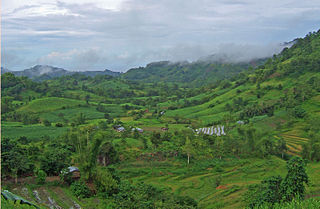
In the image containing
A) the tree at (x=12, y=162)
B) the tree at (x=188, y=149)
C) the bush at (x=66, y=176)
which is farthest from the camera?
the tree at (x=188, y=149)

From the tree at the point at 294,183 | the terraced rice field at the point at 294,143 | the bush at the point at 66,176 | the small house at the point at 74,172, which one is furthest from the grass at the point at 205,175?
the bush at the point at 66,176

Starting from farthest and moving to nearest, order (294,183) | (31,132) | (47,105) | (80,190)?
(47,105) → (31,132) → (80,190) → (294,183)

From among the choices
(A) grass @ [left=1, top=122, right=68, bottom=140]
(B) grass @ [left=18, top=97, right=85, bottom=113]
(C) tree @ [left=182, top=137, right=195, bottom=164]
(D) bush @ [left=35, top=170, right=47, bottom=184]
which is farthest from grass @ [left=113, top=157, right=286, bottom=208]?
(B) grass @ [left=18, top=97, right=85, bottom=113]

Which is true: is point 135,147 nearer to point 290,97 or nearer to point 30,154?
point 30,154

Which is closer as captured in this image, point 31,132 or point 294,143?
point 294,143

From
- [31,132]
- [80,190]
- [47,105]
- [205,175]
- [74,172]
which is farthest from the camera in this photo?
[47,105]

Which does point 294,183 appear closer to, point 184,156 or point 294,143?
point 184,156

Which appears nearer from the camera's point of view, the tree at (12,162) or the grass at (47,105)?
the tree at (12,162)

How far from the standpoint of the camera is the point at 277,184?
17.2 meters

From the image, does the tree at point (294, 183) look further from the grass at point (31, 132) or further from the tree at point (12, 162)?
the grass at point (31, 132)

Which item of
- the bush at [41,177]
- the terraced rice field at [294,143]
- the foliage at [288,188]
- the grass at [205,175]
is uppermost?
the foliage at [288,188]

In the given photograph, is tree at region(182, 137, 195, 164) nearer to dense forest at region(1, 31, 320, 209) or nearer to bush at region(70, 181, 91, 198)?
dense forest at region(1, 31, 320, 209)

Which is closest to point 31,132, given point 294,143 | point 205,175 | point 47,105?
point 47,105

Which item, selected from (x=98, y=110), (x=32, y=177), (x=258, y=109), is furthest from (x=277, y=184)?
(x=98, y=110)
